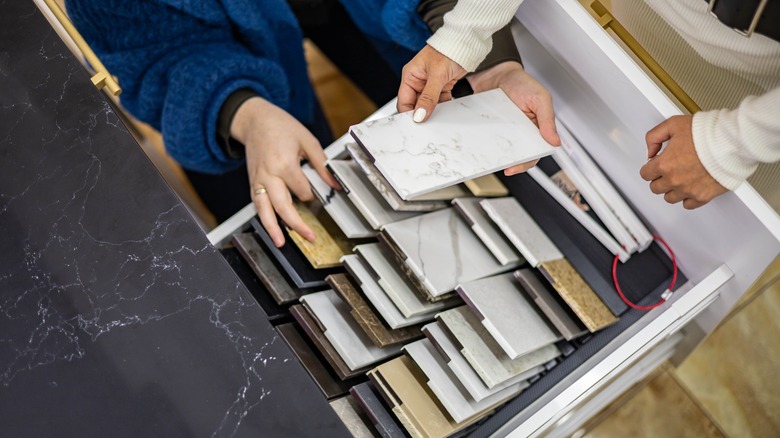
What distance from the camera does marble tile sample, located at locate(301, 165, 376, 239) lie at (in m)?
0.93

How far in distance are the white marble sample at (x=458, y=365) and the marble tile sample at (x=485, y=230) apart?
13 centimetres

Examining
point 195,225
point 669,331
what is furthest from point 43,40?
point 669,331

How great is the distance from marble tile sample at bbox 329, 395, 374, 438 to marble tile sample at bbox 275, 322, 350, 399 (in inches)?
0.5

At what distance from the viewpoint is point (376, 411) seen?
846 millimetres

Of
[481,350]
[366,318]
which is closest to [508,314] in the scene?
[481,350]

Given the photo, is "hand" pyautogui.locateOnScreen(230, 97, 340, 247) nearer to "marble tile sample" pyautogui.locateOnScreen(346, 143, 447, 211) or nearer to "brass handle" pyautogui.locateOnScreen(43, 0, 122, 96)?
"marble tile sample" pyautogui.locateOnScreen(346, 143, 447, 211)

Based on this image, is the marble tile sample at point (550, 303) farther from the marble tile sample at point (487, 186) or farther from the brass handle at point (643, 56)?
the brass handle at point (643, 56)

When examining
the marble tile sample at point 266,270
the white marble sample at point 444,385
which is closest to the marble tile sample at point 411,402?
the white marble sample at point 444,385

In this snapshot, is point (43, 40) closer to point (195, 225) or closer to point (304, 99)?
point (195, 225)

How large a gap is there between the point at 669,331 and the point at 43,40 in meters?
0.83

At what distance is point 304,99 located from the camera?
1439 millimetres

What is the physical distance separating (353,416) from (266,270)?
0.22 m

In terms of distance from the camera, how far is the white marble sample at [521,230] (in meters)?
0.94

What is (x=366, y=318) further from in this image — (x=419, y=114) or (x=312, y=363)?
(x=419, y=114)
